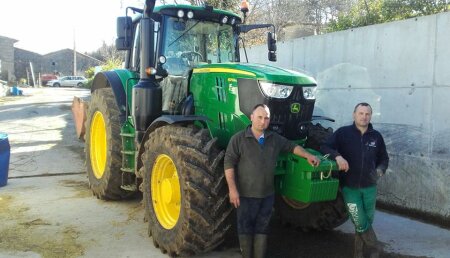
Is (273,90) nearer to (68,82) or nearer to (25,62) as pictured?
(68,82)

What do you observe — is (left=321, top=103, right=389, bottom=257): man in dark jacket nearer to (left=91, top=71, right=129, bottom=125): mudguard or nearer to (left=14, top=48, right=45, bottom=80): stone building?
(left=91, top=71, right=129, bottom=125): mudguard

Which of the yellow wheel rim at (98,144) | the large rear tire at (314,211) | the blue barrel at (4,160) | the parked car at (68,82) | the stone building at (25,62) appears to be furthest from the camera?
the stone building at (25,62)

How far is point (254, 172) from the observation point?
3.92 meters

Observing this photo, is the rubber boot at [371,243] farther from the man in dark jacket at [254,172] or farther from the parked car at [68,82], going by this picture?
the parked car at [68,82]

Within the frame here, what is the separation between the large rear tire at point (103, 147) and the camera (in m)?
6.21

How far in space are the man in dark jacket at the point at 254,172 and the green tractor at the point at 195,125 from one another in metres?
0.18

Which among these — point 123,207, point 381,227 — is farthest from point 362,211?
point 123,207

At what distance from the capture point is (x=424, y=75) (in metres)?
5.82

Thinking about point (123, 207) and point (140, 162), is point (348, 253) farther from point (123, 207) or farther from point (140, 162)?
point (123, 207)

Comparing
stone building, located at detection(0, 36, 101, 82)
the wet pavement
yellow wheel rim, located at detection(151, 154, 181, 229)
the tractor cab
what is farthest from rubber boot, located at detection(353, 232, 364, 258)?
stone building, located at detection(0, 36, 101, 82)

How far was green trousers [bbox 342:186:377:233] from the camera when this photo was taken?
4.29 metres

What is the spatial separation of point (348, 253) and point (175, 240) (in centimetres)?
182

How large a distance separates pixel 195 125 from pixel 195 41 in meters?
1.34

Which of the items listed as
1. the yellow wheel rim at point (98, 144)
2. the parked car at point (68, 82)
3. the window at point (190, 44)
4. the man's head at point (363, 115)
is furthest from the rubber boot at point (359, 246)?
the parked car at point (68, 82)
